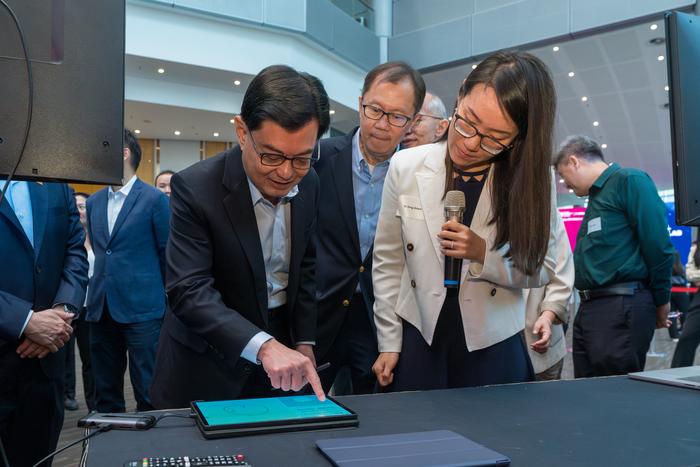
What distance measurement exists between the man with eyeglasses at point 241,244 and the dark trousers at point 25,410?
1.67 ft

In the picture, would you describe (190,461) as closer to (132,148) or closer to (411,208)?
(411,208)

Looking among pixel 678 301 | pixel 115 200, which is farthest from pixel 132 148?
pixel 678 301

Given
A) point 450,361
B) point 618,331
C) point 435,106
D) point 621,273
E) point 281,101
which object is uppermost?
point 435,106

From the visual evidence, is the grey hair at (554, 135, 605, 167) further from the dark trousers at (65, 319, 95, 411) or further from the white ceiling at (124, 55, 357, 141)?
the white ceiling at (124, 55, 357, 141)

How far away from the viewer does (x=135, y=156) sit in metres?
3.54

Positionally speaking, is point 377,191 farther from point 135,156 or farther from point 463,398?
point 135,156

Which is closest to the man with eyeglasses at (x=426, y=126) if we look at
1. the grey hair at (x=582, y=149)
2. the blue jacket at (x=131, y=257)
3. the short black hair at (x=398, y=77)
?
the short black hair at (x=398, y=77)

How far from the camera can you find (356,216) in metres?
2.05

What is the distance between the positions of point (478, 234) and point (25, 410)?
1.39 metres

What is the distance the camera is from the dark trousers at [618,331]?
9.02 ft

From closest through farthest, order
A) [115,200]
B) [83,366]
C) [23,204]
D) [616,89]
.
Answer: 1. [23,204]
2. [115,200]
3. [83,366]
4. [616,89]

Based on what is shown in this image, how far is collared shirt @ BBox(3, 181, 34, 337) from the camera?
5.90 feet

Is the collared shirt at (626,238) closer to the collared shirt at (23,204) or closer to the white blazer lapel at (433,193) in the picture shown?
the white blazer lapel at (433,193)

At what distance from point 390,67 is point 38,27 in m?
1.34
